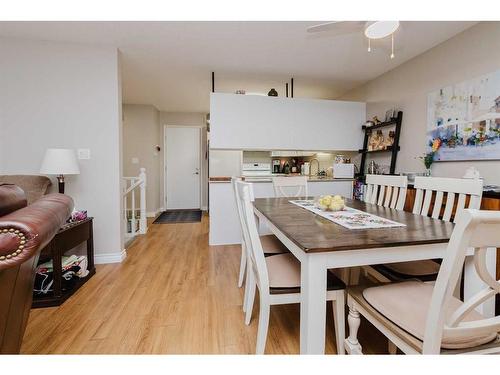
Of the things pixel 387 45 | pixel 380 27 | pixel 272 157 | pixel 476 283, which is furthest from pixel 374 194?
pixel 272 157

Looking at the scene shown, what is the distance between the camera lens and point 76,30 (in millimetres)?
2525

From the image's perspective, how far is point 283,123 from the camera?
3.84 metres

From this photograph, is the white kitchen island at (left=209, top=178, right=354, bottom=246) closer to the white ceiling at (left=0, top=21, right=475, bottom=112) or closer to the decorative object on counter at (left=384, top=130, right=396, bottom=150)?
the white ceiling at (left=0, top=21, right=475, bottom=112)

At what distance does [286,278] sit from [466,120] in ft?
8.06

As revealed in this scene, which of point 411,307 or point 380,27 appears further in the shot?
point 380,27

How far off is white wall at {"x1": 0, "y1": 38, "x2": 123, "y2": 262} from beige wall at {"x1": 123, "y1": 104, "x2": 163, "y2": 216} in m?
2.68

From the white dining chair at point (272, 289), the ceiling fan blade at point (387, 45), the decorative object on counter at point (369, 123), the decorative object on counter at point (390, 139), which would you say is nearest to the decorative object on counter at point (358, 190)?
the decorative object on counter at point (390, 139)

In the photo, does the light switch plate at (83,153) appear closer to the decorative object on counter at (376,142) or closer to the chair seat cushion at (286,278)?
the chair seat cushion at (286,278)

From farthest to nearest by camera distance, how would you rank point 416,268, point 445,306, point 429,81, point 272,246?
point 429,81, point 272,246, point 416,268, point 445,306

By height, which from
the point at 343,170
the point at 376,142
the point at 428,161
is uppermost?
the point at 376,142

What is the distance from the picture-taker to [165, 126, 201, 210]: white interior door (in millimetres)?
6184

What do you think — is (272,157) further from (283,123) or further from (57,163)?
(57,163)

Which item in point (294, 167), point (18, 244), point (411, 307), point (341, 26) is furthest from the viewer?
point (294, 167)
